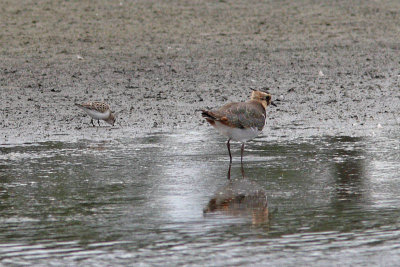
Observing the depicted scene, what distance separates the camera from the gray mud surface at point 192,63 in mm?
12867

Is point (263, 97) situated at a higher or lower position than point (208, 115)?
higher

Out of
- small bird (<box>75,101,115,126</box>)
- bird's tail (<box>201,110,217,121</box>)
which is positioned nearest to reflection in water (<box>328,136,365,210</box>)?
bird's tail (<box>201,110,217,121</box>)

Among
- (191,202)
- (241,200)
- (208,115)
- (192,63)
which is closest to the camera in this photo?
(191,202)

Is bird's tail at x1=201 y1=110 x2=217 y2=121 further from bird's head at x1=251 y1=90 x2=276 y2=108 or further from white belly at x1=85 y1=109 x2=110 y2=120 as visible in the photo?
white belly at x1=85 y1=109 x2=110 y2=120

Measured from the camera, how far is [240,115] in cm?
1004

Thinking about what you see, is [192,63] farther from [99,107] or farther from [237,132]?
[237,132]

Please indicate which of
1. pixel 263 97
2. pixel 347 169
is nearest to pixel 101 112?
pixel 263 97

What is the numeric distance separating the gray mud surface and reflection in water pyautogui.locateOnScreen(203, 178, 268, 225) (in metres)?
3.17

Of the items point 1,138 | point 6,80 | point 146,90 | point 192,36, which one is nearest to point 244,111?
point 1,138

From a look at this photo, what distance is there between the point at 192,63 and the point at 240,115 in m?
6.23

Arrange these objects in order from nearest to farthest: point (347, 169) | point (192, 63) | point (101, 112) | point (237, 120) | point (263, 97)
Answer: point (347, 169)
point (237, 120)
point (263, 97)
point (101, 112)
point (192, 63)

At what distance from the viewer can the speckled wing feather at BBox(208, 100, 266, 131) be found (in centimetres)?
991

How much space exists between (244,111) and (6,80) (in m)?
5.83

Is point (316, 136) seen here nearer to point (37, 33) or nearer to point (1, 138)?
point (1, 138)
